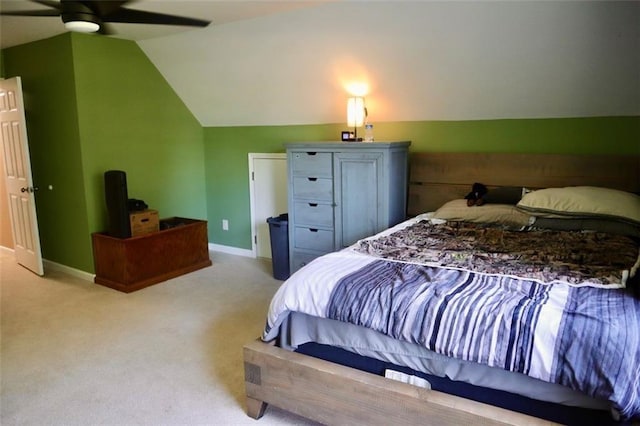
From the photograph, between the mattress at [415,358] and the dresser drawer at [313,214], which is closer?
the mattress at [415,358]

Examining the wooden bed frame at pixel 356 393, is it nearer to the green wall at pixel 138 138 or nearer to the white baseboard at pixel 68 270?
the green wall at pixel 138 138

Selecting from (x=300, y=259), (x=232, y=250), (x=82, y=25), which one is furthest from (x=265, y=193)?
(x=82, y=25)

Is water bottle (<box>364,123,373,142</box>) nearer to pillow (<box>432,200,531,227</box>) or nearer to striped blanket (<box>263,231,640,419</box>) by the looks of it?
pillow (<box>432,200,531,227</box>)

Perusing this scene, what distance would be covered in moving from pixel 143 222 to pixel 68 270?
1.05 m

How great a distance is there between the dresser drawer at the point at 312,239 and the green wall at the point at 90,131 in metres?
1.68

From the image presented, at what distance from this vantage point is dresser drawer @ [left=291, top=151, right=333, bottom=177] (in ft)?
12.3

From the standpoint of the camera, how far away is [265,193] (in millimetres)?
4844

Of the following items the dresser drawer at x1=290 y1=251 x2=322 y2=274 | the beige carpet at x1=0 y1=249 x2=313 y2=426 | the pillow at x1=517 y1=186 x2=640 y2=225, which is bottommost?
the beige carpet at x1=0 y1=249 x2=313 y2=426

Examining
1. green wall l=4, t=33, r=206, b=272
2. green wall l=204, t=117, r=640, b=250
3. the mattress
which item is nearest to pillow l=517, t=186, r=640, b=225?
green wall l=204, t=117, r=640, b=250

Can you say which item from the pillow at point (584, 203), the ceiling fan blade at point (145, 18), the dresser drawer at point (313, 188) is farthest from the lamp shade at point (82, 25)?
the pillow at point (584, 203)

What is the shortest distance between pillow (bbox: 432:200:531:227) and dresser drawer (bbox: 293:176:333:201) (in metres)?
0.89

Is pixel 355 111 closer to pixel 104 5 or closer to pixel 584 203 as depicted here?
pixel 584 203

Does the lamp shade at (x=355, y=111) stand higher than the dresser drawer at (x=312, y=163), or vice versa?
the lamp shade at (x=355, y=111)

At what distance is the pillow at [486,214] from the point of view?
10.1 feet
